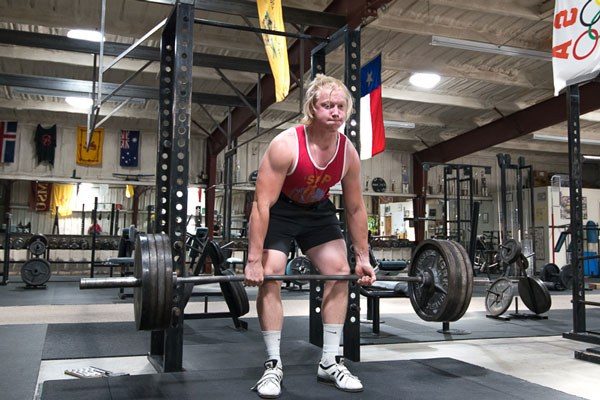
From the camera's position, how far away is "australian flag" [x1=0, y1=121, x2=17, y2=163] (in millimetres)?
10008

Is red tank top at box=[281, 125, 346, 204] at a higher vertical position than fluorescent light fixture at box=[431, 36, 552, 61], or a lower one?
lower

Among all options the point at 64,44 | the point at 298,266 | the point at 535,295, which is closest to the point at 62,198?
the point at 64,44

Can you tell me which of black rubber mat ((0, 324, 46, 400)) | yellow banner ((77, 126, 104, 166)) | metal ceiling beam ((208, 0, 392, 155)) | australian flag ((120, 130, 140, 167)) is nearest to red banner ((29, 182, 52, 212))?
yellow banner ((77, 126, 104, 166))

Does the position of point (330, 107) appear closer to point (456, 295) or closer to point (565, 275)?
point (456, 295)

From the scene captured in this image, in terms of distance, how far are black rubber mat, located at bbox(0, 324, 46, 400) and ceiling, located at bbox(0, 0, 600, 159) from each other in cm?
329

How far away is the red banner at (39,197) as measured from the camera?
1079cm

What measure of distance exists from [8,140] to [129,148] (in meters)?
2.25

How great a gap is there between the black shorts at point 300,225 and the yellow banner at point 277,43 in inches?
80.8

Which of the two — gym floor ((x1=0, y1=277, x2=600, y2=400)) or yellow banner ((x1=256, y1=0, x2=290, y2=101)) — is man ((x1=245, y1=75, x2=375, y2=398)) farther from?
yellow banner ((x1=256, y1=0, x2=290, y2=101))

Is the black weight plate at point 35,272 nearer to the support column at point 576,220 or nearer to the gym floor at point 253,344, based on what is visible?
the gym floor at point 253,344

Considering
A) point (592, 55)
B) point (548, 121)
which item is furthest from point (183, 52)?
point (548, 121)

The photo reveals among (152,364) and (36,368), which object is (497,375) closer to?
(152,364)

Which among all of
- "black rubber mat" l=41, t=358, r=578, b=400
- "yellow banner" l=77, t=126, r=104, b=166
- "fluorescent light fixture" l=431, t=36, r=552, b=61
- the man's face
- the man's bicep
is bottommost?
"black rubber mat" l=41, t=358, r=578, b=400

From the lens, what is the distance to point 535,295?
4.37m
